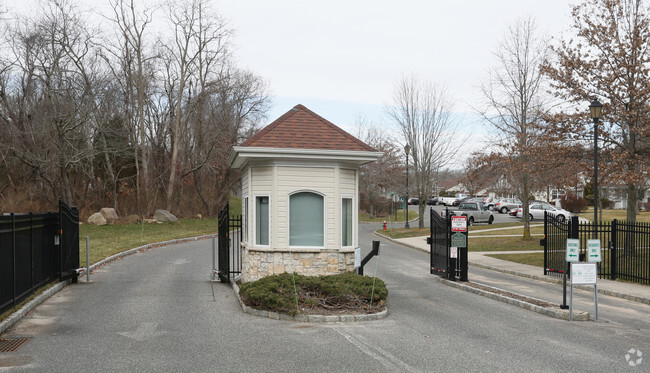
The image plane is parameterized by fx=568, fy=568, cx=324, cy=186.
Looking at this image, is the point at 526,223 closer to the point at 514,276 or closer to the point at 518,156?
the point at 518,156

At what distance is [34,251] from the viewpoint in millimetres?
12344

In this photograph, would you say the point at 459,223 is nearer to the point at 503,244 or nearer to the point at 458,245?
the point at 458,245

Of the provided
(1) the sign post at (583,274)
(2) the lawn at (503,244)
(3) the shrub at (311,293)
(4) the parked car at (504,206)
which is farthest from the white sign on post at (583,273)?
(4) the parked car at (504,206)

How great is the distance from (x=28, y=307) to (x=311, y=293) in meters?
5.44

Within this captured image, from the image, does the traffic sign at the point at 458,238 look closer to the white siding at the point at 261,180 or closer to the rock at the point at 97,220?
the white siding at the point at 261,180

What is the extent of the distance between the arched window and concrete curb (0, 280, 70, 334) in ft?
18.0

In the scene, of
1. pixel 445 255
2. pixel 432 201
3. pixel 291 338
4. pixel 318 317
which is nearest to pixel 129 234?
pixel 445 255

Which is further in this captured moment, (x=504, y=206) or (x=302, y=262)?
(x=504, y=206)

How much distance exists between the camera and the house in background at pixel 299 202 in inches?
528

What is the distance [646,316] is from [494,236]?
21.4 metres

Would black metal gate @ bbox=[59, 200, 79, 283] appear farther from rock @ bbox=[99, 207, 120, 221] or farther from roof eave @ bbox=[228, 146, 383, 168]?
rock @ bbox=[99, 207, 120, 221]

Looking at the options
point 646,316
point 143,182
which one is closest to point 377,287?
point 646,316

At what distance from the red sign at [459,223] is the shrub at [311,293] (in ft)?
16.3

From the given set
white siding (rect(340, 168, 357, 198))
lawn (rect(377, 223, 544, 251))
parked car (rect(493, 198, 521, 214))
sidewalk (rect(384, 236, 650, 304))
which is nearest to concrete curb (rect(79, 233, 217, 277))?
white siding (rect(340, 168, 357, 198))
